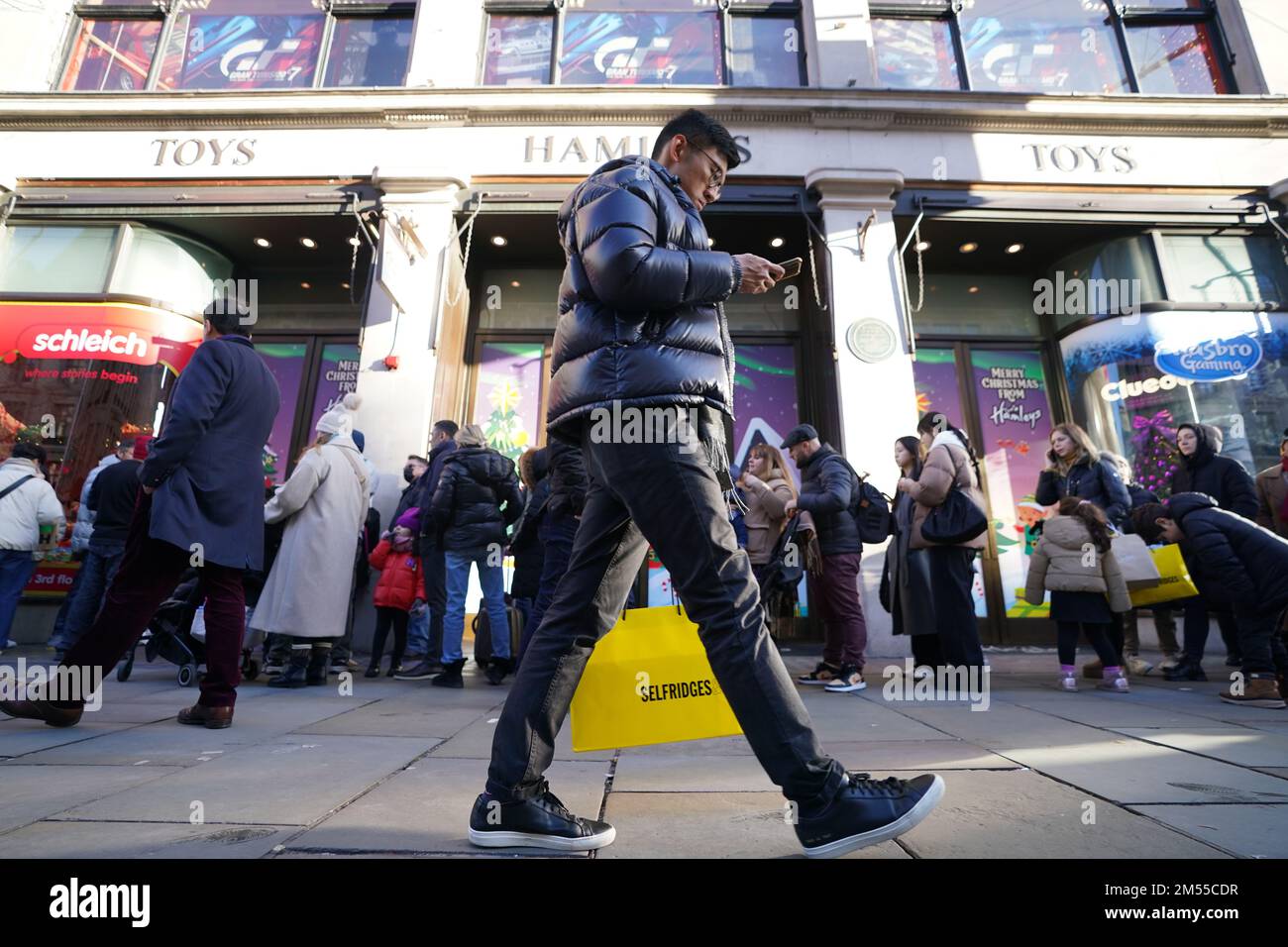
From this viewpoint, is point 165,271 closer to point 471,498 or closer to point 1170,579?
point 471,498

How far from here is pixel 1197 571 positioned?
16.5 ft

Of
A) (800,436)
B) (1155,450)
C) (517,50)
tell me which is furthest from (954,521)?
(517,50)

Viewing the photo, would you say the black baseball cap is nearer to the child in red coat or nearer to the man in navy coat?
the child in red coat

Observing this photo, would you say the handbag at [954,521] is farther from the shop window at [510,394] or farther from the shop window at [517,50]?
the shop window at [517,50]

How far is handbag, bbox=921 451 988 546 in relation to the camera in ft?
15.3

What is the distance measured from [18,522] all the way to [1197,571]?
32.5 ft

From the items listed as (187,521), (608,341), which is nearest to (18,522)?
(187,521)

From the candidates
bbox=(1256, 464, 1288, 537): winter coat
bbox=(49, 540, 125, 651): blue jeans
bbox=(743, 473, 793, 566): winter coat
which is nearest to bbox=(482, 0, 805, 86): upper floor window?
bbox=(743, 473, 793, 566): winter coat

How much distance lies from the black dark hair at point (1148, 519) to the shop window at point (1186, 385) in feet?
9.61

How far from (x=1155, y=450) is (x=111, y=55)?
1517 cm

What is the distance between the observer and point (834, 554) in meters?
5.18

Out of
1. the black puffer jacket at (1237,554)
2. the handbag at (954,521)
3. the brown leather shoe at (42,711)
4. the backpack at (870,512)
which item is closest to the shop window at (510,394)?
the backpack at (870,512)

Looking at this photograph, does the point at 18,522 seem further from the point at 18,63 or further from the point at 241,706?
the point at 18,63

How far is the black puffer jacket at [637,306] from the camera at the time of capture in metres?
1.68
